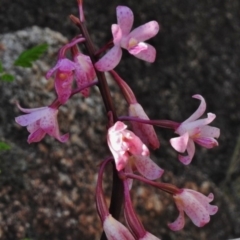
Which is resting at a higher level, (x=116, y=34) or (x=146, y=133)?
(x=116, y=34)

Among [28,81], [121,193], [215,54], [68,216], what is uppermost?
[121,193]

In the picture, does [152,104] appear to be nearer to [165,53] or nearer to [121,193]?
[165,53]

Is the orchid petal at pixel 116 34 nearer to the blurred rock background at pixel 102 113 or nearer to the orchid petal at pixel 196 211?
the orchid petal at pixel 196 211

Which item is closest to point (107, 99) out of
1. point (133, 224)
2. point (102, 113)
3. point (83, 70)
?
point (83, 70)

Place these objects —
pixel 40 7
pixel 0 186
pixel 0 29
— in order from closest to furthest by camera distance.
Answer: pixel 0 186
pixel 0 29
pixel 40 7

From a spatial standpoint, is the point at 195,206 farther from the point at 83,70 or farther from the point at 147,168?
the point at 83,70

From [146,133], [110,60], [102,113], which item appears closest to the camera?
[110,60]

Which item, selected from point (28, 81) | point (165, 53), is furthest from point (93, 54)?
point (165, 53)

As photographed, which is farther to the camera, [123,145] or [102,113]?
[102,113]
